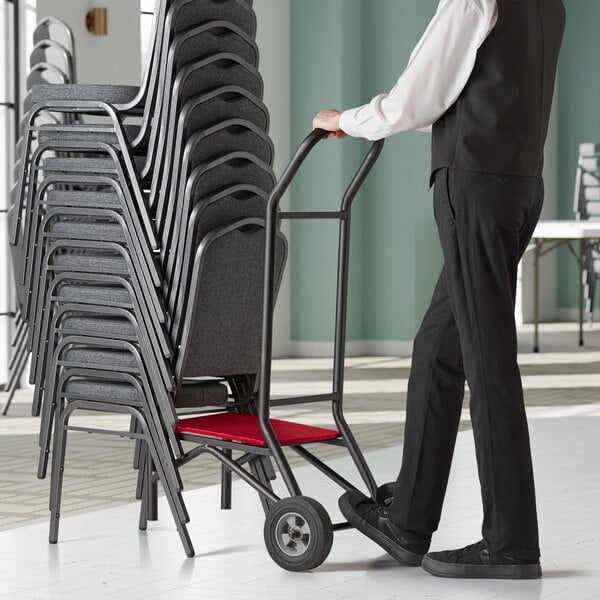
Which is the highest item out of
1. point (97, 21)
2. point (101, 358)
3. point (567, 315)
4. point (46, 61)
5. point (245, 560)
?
point (97, 21)

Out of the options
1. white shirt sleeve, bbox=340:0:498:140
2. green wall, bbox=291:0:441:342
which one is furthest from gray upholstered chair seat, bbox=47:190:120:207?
green wall, bbox=291:0:441:342

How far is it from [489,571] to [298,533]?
41 centimetres

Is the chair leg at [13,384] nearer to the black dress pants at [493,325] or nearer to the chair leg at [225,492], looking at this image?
the chair leg at [225,492]

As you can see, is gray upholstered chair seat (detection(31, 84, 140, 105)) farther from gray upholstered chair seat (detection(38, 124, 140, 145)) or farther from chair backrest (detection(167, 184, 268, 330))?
chair backrest (detection(167, 184, 268, 330))

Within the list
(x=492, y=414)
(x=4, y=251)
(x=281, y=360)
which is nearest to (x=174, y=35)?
(x=492, y=414)

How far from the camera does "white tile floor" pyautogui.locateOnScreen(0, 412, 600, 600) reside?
2.82 meters

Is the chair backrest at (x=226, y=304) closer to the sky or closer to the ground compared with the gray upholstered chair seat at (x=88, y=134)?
closer to the ground

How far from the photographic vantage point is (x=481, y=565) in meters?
2.91

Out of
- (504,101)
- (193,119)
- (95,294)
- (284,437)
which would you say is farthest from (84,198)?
(504,101)

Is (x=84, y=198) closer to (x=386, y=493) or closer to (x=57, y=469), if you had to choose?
(x=57, y=469)

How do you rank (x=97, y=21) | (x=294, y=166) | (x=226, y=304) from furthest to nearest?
(x=97, y=21) < (x=226, y=304) < (x=294, y=166)

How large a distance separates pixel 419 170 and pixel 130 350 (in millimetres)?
6353

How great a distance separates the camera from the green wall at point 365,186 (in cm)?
939

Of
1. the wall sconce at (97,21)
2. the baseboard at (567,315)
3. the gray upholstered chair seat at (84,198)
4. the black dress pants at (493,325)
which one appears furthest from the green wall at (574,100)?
the black dress pants at (493,325)
